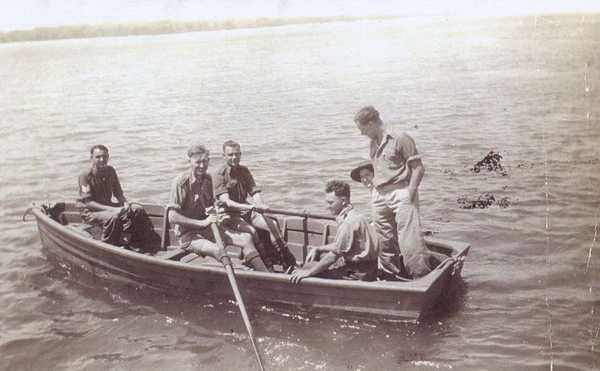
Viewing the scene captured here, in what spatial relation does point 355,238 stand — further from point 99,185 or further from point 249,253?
point 99,185

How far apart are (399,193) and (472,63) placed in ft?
76.8

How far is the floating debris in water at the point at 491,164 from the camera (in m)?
12.3

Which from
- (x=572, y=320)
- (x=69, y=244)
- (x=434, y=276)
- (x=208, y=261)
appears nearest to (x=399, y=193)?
(x=434, y=276)

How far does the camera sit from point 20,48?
160 feet

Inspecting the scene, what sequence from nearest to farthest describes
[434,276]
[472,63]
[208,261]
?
[434,276]
[208,261]
[472,63]

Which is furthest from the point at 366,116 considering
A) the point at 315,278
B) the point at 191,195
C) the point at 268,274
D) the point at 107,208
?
the point at 107,208

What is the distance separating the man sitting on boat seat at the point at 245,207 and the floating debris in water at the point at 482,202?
4.26m

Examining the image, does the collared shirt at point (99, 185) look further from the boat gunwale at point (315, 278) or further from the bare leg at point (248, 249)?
the bare leg at point (248, 249)

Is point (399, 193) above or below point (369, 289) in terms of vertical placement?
above

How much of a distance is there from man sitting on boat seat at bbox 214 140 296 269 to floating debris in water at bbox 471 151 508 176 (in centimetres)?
652

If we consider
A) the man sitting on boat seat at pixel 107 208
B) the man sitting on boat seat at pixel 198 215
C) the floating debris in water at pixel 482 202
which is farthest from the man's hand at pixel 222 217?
the floating debris in water at pixel 482 202

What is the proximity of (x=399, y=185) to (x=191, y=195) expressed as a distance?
8.72 ft

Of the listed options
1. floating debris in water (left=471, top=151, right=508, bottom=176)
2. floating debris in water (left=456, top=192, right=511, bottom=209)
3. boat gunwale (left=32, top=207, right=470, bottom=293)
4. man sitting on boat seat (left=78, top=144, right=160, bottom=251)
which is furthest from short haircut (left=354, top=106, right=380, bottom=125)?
floating debris in water (left=471, top=151, right=508, bottom=176)

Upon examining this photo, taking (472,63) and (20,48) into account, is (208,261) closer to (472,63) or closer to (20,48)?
(472,63)
